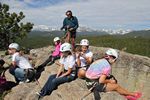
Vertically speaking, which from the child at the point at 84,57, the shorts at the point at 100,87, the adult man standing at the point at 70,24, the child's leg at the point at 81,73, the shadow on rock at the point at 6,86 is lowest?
the shadow on rock at the point at 6,86

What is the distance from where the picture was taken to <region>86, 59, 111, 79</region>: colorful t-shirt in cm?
1271

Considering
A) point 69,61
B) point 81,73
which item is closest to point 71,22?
point 81,73

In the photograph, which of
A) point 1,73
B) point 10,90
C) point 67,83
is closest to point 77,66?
point 67,83

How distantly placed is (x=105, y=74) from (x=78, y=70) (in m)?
2.53

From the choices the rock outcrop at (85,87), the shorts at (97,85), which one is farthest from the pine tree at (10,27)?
the shorts at (97,85)

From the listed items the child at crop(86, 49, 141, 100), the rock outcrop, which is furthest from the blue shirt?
the child at crop(86, 49, 141, 100)

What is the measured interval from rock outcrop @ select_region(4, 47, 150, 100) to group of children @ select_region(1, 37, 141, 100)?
35 centimetres

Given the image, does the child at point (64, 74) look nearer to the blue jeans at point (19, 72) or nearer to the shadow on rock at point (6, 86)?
the blue jeans at point (19, 72)

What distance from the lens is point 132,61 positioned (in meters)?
18.8

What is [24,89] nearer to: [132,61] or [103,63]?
[103,63]

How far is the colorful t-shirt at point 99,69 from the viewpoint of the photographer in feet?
41.7

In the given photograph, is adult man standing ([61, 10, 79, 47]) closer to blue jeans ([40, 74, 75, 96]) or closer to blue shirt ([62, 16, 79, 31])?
blue shirt ([62, 16, 79, 31])

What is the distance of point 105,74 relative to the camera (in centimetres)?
1270

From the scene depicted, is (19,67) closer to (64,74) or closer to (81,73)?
(64,74)
